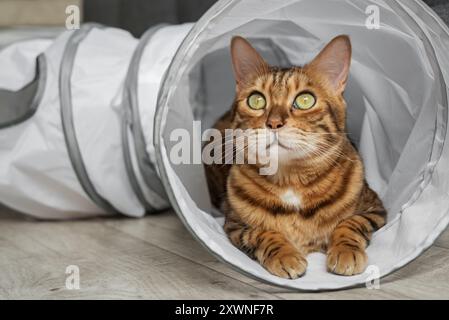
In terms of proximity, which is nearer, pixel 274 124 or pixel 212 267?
pixel 274 124

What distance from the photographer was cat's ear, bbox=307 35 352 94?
1.34 meters

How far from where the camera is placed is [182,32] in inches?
71.4

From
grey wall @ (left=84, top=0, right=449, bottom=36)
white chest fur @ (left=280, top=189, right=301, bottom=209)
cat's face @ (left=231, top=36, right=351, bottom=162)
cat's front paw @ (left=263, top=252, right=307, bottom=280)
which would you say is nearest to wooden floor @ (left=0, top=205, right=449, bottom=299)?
cat's front paw @ (left=263, top=252, right=307, bottom=280)

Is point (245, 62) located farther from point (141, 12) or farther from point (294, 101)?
point (141, 12)

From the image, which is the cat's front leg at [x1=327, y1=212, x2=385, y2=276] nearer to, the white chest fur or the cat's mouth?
the white chest fur

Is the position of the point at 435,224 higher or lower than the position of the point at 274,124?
lower

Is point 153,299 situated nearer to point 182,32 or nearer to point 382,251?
point 382,251

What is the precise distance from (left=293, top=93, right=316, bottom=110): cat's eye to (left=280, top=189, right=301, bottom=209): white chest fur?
0.18m

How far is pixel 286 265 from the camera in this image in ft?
3.84

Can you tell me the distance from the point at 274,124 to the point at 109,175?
678mm

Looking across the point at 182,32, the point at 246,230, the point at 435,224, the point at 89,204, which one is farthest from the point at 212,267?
the point at 182,32

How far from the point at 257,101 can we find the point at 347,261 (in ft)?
1.33

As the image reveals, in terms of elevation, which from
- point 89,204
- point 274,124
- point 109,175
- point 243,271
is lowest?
point 89,204

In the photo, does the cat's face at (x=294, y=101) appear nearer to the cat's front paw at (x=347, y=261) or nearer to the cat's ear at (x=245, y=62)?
the cat's ear at (x=245, y=62)
